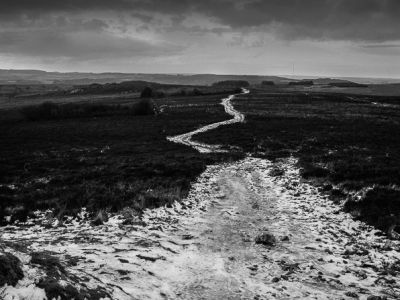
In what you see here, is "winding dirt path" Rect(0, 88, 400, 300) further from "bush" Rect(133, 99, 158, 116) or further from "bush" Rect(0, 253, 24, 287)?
"bush" Rect(133, 99, 158, 116)

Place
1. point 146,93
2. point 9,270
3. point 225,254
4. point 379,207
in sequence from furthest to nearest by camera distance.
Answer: point 146,93 → point 379,207 → point 225,254 → point 9,270

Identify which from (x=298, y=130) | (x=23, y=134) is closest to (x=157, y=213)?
(x=298, y=130)

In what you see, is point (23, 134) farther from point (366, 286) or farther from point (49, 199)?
point (366, 286)

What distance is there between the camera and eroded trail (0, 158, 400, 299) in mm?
8211

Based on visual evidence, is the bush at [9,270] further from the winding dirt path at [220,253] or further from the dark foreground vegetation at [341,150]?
the dark foreground vegetation at [341,150]

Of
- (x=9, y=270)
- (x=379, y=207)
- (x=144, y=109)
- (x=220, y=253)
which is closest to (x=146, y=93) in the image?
(x=144, y=109)

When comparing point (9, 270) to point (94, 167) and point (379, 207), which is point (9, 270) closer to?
point (379, 207)

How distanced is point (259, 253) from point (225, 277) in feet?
5.90

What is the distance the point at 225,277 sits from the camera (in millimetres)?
8906

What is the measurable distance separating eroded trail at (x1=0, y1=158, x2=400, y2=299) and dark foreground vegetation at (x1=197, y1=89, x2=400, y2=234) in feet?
5.31

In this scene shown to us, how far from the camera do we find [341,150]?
27141 mm

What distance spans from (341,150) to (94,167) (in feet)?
60.3

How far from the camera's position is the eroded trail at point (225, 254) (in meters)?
8.21

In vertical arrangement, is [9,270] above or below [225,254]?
above
